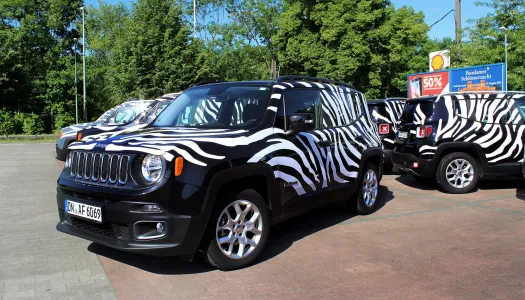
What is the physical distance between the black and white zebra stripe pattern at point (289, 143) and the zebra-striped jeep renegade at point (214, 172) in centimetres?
1

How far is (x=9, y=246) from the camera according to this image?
5.18 meters

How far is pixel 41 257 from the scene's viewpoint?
15.7 feet

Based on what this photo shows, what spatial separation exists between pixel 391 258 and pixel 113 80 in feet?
104

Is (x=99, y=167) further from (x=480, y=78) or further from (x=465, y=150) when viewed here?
(x=480, y=78)

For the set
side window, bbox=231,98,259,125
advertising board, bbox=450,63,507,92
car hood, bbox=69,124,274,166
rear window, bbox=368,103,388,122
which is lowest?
car hood, bbox=69,124,274,166

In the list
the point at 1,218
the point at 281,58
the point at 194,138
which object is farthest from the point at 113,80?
the point at 194,138

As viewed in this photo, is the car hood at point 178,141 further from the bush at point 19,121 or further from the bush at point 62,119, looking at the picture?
the bush at point 62,119

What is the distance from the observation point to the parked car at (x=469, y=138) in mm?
8125

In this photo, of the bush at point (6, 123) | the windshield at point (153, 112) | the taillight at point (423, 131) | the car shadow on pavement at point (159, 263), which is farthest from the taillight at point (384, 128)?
the bush at point (6, 123)

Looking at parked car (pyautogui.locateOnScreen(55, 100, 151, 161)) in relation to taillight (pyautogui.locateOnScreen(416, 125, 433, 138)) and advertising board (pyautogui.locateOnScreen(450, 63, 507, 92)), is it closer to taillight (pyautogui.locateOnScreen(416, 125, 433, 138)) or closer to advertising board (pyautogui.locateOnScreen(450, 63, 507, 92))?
taillight (pyautogui.locateOnScreen(416, 125, 433, 138))

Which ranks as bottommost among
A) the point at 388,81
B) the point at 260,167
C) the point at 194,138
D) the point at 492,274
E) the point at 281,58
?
the point at 492,274

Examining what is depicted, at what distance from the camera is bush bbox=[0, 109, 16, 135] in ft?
92.4

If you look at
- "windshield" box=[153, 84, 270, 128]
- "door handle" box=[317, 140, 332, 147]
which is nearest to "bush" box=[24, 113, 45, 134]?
"windshield" box=[153, 84, 270, 128]

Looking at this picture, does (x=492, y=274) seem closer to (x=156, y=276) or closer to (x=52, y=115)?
(x=156, y=276)
